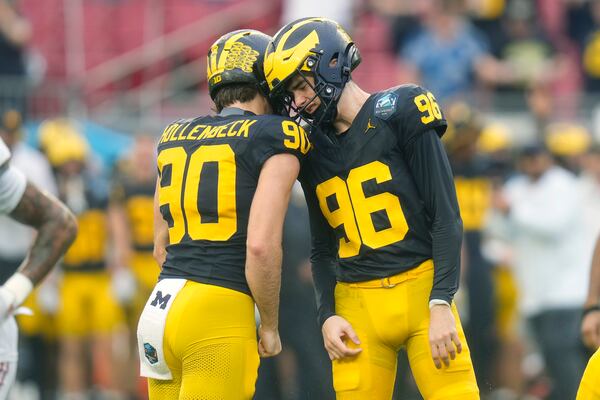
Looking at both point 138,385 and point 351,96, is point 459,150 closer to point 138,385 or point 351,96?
point 138,385

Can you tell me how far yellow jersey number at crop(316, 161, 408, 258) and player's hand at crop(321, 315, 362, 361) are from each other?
303 mm

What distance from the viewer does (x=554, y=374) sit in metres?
9.84

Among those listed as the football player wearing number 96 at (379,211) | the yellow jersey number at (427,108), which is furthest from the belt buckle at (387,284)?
→ the yellow jersey number at (427,108)

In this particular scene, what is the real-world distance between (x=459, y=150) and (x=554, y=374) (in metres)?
1.97

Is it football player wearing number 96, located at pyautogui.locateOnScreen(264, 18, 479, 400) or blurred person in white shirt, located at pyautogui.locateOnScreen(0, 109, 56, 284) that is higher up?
football player wearing number 96, located at pyautogui.locateOnScreen(264, 18, 479, 400)

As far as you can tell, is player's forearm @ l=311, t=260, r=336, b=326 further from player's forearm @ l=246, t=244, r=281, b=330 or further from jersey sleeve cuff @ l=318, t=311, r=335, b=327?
player's forearm @ l=246, t=244, r=281, b=330

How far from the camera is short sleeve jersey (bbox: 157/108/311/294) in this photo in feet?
16.6

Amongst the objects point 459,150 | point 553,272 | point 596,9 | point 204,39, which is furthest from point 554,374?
point 204,39

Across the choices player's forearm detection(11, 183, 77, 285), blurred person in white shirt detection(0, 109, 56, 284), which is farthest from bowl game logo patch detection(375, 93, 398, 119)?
blurred person in white shirt detection(0, 109, 56, 284)

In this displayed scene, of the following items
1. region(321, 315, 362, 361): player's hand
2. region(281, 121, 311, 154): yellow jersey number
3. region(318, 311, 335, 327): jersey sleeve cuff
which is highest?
region(281, 121, 311, 154): yellow jersey number

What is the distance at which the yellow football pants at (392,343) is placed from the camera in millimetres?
5168

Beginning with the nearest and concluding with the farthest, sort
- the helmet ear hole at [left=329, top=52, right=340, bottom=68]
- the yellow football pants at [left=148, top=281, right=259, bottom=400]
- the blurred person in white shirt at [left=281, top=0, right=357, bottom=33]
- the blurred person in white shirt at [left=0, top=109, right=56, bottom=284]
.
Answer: the yellow football pants at [left=148, top=281, right=259, bottom=400]
the helmet ear hole at [left=329, top=52, right=340, bottom=68]
the blurred person in white shirt at [left=0, top=109, right=56, bottom=284]
the blurred person in white shirt at [left=281, top=0, right=357, bottom=33]

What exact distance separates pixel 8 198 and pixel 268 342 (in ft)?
4.93

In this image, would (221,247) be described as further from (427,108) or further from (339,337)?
(427,108)
